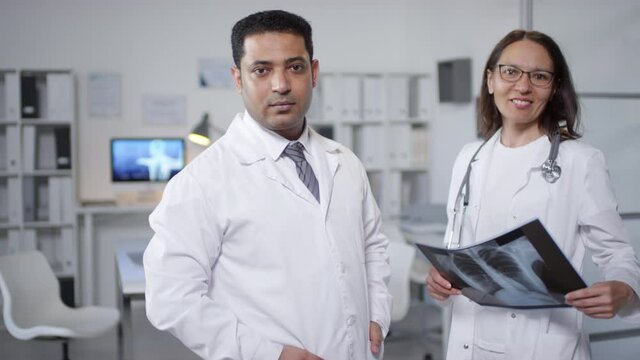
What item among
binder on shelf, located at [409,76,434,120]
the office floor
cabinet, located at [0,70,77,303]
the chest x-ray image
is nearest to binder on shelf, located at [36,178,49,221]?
cabinet, located at [0,70,77,303]

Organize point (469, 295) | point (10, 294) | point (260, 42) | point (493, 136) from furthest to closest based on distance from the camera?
point (10, 294), point (493, 136), point (469, 295), point (260, 42)

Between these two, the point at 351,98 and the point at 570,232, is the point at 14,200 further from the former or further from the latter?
the point at 570,232

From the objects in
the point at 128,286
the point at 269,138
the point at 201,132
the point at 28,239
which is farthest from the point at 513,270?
the point at 28,239

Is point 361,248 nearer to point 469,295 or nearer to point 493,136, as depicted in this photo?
point 469,295

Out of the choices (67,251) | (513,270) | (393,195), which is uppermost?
(513,270)

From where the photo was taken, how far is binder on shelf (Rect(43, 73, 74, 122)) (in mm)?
4973

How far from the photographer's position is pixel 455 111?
5.29 meters

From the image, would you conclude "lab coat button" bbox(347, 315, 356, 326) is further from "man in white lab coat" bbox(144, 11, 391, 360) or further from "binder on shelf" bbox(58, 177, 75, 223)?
"binder on shelf" bbox(58, 177, 75, 223)

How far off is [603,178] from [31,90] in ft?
14.4

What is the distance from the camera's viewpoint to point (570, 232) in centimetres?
152

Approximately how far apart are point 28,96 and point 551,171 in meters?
4.29

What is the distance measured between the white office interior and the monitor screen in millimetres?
85

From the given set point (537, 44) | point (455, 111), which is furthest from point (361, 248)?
point (455, 111)

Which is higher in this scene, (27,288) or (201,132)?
(201,132)
